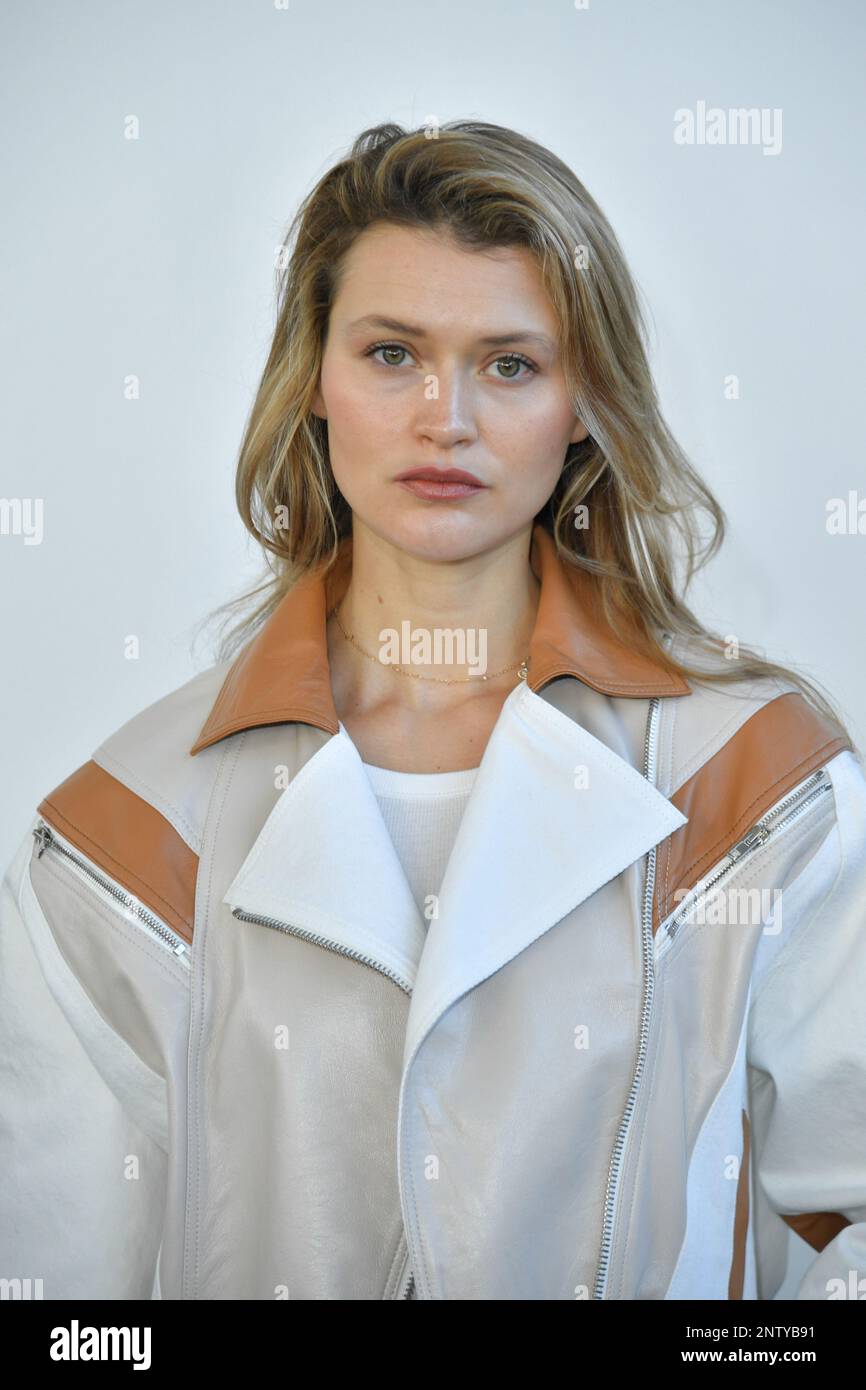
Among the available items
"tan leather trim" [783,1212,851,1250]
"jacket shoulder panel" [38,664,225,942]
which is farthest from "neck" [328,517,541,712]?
"tan leather trim" [783,1212,851,1250]

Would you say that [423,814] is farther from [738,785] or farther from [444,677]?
[738,785]

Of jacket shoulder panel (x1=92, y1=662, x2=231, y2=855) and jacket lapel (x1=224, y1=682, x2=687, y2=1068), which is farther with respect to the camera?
jacket shoulder panel (x1=92, y1=662, x2=231, y2=855)

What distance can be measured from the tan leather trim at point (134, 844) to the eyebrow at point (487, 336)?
1.81ft

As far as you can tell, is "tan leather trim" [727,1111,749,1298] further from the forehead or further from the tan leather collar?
the forehead

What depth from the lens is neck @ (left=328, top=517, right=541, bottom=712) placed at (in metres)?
1.83

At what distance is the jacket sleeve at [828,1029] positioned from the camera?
165cm

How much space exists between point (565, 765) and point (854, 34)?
4.04ft

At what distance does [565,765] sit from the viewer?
66.0 inches

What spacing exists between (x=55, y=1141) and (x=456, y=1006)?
1.54 ft

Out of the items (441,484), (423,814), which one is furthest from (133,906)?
(441,484)

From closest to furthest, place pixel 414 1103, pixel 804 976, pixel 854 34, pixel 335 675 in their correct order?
pixel 414 1103 < pixel 804 976 < pixel 335 675 < pixel 854 34

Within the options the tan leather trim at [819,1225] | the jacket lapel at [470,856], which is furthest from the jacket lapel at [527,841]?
the tan leather trim at [819,1225]
